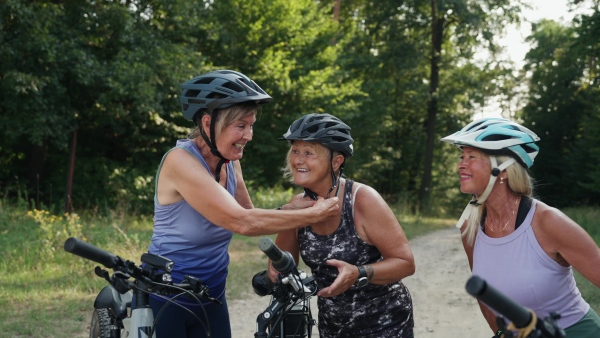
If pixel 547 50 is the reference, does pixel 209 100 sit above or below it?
below

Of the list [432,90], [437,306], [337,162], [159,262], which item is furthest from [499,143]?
[432,90]

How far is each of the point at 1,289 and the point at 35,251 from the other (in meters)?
1.90

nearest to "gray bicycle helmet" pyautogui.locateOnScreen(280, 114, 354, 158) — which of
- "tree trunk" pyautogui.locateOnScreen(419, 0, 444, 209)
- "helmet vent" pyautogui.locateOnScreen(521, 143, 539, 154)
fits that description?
"helmet vent" pyautogui.locateOnScreen(521, 143, 539, 154)

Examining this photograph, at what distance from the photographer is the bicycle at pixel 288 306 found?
288cm

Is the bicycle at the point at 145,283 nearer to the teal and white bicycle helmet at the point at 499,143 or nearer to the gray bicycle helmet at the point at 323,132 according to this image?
the gray bicycle helmet at the point at 323,132

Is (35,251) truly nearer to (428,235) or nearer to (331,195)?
(331,195)

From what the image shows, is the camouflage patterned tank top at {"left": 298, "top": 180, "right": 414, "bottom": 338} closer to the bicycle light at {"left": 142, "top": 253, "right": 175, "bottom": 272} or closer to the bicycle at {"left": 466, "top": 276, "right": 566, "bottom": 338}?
the bicycle light at {"left": 142, "top": 253, "right": 175, "bottom": 272}

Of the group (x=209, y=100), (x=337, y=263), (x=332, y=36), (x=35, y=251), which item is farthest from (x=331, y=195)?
(x=332, y=36)

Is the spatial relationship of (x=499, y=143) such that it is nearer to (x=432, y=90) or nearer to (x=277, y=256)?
(x=277, y=256)

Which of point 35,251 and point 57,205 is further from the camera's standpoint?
point 57,205

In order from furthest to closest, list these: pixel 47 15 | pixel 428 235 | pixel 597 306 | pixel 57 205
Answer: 1. pixel 57 205
2. pixel 428 235
3. pixel 47 15
4. pixel 597 306

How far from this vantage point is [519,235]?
3.12 metres

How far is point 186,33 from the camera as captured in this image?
21797mm

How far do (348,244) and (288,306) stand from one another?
549 millimetres
